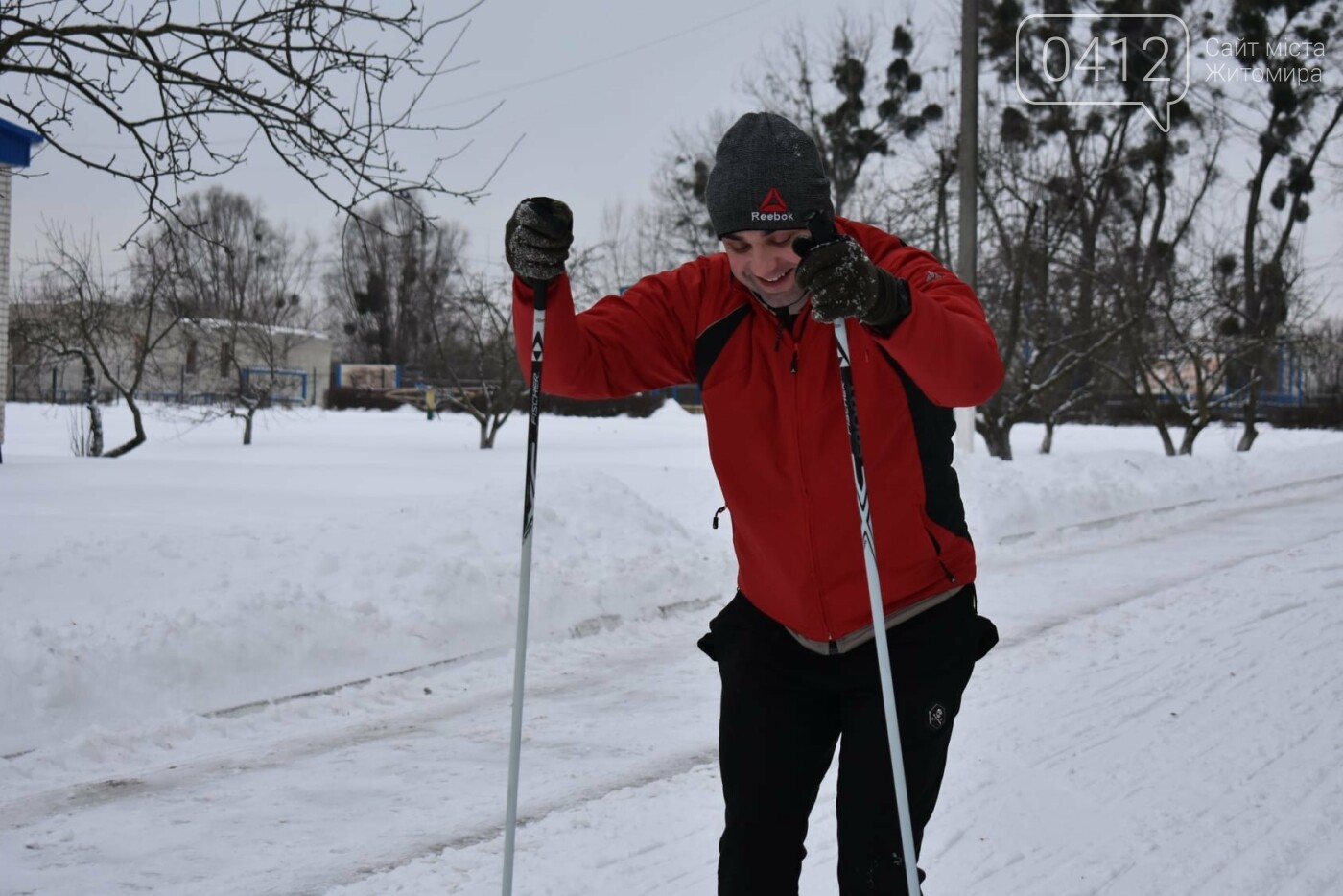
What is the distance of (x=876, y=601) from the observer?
2320 millimetres

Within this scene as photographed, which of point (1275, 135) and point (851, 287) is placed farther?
point (1275, 135)

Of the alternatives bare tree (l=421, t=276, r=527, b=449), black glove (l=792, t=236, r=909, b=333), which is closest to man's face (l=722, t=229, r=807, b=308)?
black glove (l=792, t=236, r=909, b=333)

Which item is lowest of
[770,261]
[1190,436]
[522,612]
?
[522,612]

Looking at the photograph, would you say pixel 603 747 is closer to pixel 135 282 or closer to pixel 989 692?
pixel 989 692

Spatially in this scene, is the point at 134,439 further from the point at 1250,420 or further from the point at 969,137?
the point at 1250,420

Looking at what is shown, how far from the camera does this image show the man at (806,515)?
2.41 meters

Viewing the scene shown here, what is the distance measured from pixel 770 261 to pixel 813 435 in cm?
36

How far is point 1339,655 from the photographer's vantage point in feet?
22.5

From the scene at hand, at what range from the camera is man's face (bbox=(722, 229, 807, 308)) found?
244 cm

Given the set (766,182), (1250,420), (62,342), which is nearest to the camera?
(766,182)

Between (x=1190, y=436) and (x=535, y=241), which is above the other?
(x=535, y=241)

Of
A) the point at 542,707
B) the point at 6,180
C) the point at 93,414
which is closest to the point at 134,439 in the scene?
the point at 93,414

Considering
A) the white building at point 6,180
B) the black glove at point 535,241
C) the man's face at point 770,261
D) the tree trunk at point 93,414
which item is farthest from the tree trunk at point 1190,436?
the black glove at point 535,241

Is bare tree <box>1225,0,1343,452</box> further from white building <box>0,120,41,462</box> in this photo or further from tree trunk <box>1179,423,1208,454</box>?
white building <box>0,120,41,462</box>
